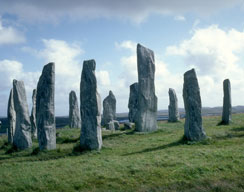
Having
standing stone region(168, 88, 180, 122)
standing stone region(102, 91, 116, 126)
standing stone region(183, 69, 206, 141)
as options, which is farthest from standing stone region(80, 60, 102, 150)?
standing stone region(102, 91, 116, 126)

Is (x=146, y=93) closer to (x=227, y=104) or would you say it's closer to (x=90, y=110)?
(x=227, y=104)

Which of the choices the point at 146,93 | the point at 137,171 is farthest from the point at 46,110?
the point at 146,93

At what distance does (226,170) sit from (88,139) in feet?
23.6

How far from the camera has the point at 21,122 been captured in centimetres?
1662

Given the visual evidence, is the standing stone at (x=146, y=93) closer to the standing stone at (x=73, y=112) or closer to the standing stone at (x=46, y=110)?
the standing stone at (x=46, y=110)

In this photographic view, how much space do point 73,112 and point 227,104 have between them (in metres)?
17.3

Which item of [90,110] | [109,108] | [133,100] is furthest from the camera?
[109,108]

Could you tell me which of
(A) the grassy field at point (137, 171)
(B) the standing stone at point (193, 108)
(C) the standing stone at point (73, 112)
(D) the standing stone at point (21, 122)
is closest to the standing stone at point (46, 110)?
(A) the grassy field at point (137, 171)

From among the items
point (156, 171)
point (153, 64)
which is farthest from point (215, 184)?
point (153, 64)

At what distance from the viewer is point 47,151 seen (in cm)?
1456

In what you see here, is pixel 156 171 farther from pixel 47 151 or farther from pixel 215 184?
pixel 47 151

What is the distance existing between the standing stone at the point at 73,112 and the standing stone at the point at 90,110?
17.2m

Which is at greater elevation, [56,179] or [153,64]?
[153,64]

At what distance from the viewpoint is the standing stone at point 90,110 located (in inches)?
568
